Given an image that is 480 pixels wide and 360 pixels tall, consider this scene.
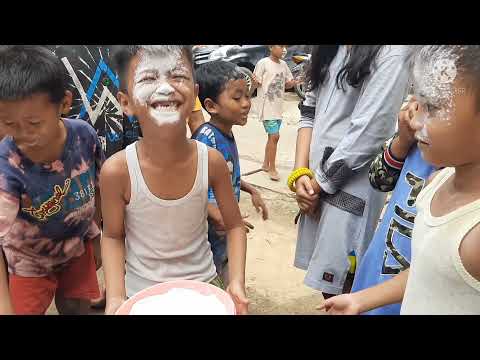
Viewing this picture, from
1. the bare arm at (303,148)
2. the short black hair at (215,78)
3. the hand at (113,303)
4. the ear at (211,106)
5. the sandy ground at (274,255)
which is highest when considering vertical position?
the short black hair at (215,78)

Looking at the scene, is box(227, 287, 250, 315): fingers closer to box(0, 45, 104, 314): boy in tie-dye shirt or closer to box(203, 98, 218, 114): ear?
box(0, 45, 104, 314): boy in tie-dye shirt

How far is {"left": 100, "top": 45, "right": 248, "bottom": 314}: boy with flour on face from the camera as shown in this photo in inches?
54.2

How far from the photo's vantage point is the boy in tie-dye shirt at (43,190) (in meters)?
1.47

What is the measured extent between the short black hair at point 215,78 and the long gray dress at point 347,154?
0.47 m

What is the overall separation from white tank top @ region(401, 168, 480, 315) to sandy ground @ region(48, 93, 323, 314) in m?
1.47

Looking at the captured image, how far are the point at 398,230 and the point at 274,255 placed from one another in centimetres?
189

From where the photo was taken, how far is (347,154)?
178cm

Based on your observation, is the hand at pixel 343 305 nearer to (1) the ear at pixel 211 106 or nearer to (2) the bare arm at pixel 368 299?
(2) the bare arm at pixel 368 299

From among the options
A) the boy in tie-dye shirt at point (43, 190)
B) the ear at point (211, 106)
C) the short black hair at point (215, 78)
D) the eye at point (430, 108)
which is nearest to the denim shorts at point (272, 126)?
the short black hair at point (215, 78)

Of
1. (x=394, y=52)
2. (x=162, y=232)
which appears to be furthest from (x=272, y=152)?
(x=162, y=232)

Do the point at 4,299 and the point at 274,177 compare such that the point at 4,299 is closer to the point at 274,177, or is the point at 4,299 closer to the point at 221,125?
the point at 221,125

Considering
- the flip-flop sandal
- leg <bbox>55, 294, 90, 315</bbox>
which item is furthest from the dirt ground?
the flip-flop sandal
